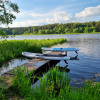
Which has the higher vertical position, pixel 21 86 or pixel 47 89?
pixel 21 86

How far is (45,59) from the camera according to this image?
1101 centimetres

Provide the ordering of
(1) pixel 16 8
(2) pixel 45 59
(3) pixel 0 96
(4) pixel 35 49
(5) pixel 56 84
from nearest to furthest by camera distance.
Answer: (3) pixel 0 96
(5) pixel 56 84
(2) pixel 45 59
(1) pixel 16 8
(4) pixel 35 49

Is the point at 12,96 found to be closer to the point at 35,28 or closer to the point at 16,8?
the point at 16,8

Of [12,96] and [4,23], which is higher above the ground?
[4,23]

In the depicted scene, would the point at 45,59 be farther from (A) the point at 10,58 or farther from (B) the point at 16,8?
(B) the point at 16,8

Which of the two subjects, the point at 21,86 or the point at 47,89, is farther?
the point at 47,89

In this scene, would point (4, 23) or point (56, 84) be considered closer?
point (56, 84)

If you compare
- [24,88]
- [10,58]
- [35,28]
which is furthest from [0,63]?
[35,28]

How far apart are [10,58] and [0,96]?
927 cm

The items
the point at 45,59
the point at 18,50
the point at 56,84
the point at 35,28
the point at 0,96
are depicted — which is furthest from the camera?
the point at 35,28

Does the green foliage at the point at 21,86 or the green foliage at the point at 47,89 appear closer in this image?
the green foliage at the point at 47,89

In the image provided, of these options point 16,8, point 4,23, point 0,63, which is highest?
point 16,8

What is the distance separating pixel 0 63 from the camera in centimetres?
1127

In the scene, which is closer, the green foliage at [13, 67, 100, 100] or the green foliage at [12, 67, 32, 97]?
the green foliage at [13, 67, 100, 100]
